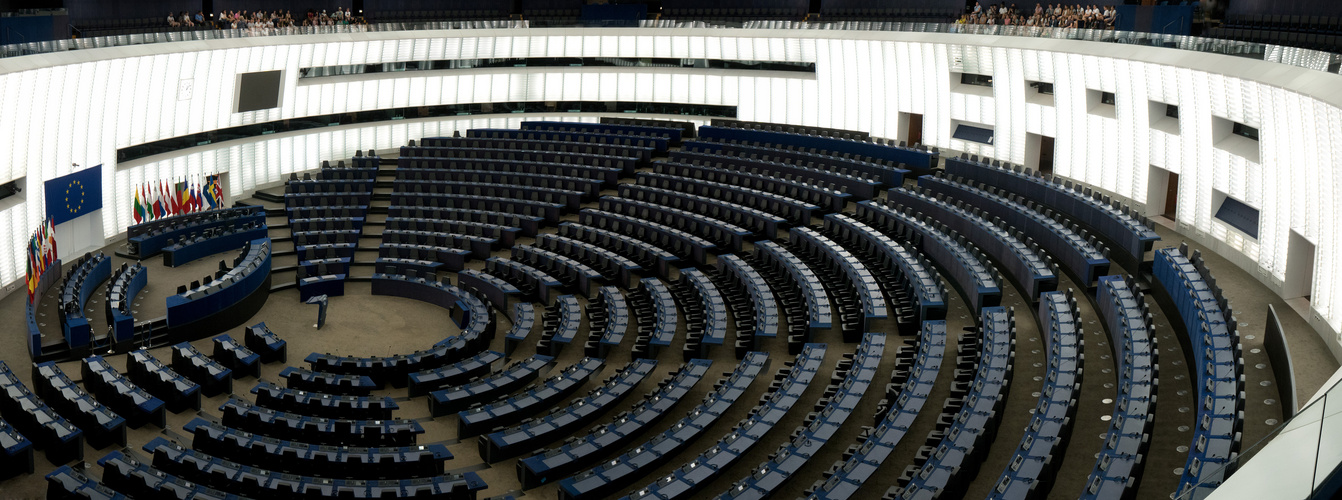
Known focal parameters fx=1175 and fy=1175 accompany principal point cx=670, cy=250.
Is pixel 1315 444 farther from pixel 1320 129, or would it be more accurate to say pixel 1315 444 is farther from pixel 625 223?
pixel 625 223

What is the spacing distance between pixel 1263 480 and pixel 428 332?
15.0m

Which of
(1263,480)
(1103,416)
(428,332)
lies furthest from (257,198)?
(1263,480)

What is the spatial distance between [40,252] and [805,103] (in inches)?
677

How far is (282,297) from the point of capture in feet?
70.8

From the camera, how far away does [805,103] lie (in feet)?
95.9

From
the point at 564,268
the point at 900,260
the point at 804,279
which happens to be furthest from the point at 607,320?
the point at 900,260

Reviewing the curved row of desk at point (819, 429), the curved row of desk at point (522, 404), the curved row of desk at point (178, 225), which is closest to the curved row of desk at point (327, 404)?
the curved row of desk at point (522, 404)

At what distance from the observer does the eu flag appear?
21.6 m

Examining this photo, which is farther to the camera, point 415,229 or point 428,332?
point 415,229

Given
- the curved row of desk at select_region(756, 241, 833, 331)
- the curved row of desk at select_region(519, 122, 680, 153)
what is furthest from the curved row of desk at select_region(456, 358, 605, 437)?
the curved row of desk at select_region(519, 122, 680, 153)

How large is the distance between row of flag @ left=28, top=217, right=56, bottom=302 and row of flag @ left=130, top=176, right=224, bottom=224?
7.46 feet

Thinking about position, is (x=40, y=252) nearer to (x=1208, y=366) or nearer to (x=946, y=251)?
(x=946, y=251)

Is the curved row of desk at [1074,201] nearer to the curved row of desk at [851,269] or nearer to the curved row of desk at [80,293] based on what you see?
the curved row of desk at [851,269]

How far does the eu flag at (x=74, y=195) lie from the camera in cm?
2159
